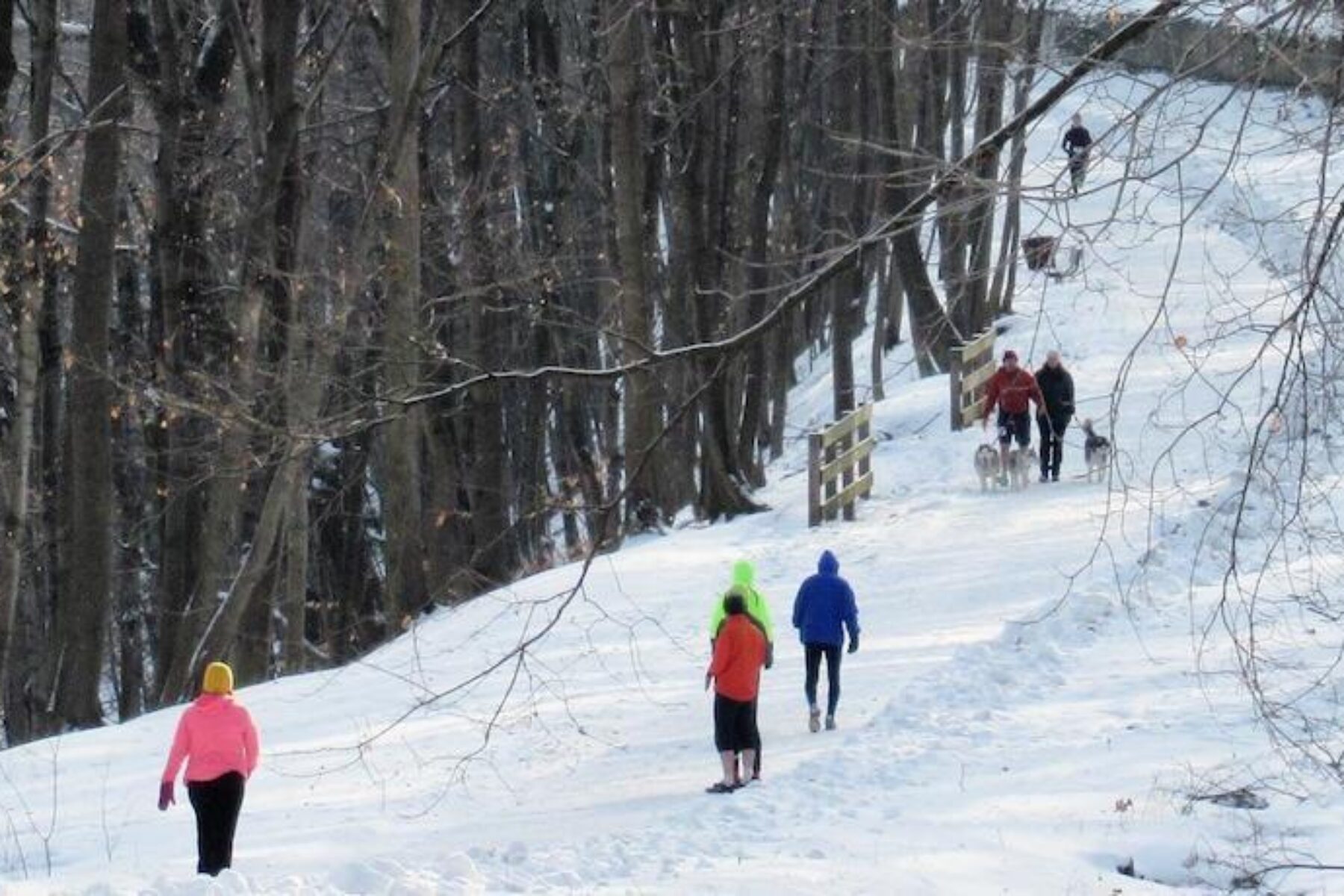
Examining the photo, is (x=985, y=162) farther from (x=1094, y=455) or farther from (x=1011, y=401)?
(x=1094, y=455)

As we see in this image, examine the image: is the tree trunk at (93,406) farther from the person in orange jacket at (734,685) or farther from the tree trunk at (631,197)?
the person in orange jacket at (734,685)

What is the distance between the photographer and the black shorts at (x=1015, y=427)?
84.6 ft

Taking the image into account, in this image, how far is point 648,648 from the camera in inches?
758

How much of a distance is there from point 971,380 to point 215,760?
72.5 ft

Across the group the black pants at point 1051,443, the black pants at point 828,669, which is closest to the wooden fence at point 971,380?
the black pants at point 1051,443

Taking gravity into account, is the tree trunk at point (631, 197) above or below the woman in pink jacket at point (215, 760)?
above

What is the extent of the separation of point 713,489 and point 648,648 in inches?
289

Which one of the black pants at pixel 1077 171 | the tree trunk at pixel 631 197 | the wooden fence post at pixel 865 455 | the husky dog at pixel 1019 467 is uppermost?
the tree trunk at pixel 631 197

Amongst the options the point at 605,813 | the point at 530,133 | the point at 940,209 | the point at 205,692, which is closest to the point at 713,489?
the point at 530,133

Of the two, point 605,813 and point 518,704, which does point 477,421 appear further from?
point 605,813

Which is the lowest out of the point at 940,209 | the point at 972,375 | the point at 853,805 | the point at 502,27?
the point at 853,805

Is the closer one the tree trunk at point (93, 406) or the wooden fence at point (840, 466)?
the tree trunk at point (93, 406)

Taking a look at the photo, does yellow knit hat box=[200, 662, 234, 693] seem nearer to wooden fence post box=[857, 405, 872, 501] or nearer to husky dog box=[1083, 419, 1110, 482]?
husky dog box=[1083, 419, 1110, 482]

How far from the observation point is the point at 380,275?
24.2 meters
